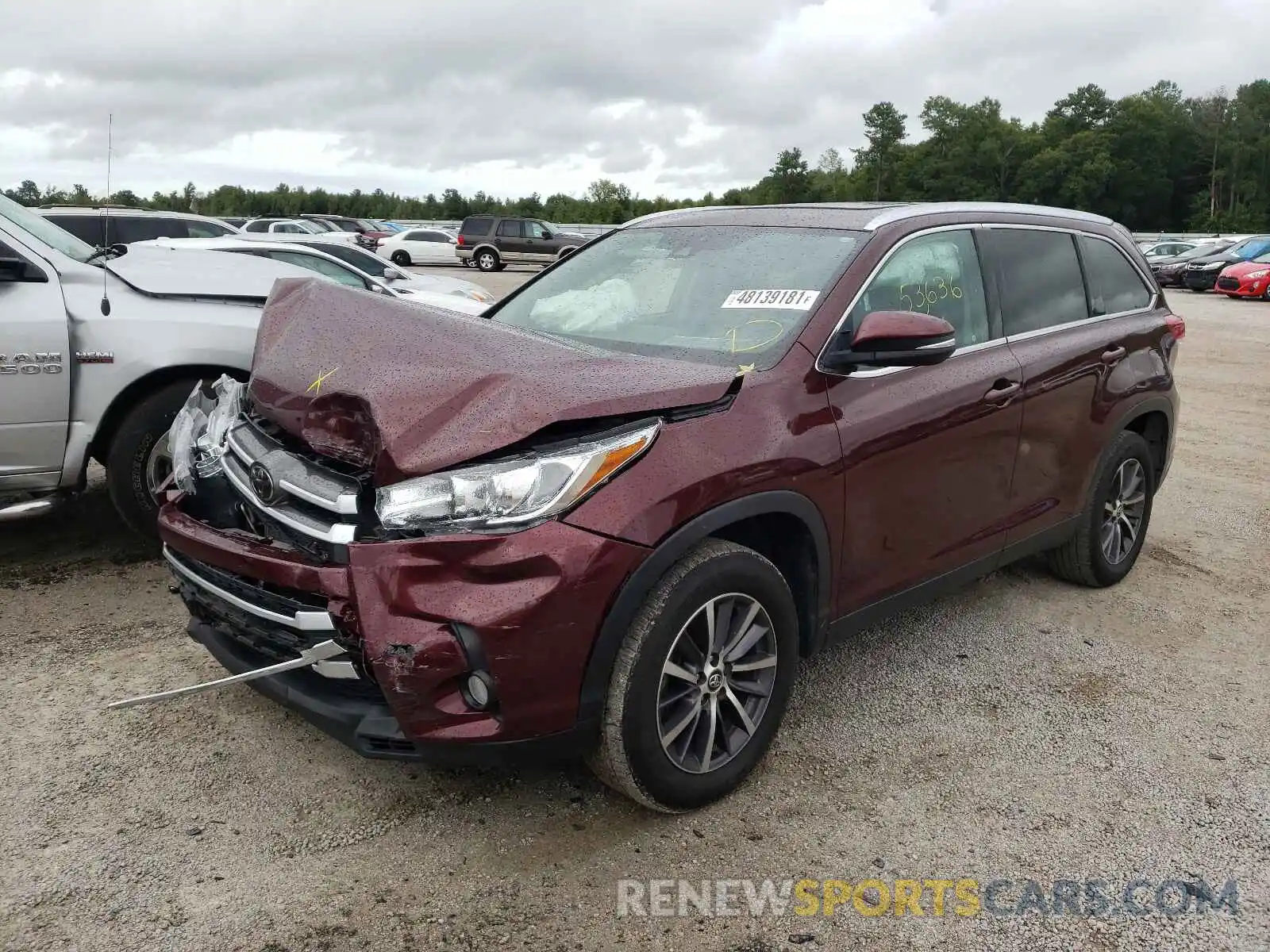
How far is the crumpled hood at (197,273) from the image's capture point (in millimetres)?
5012

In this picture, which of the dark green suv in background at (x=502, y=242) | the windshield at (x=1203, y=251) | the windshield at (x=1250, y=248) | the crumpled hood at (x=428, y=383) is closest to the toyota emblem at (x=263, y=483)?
the crumpled hood at (x=428, y=383)

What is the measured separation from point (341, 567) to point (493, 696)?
1.66 feet

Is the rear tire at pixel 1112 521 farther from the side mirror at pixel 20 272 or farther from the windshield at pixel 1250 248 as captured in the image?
the windshield at pixel 1250 248

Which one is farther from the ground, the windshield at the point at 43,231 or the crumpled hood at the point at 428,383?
the windshield at the point at 43,231

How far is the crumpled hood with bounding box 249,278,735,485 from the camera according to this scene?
103 inches

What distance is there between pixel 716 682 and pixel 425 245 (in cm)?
3478

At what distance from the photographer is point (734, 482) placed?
2.85m

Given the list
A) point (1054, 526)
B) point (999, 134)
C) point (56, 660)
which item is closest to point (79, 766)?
point (56, 660)

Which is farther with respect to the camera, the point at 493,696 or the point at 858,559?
the point at 858,559

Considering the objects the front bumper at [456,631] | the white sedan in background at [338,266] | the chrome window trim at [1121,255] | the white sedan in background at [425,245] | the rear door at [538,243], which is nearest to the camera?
the front bumper at [456,631]

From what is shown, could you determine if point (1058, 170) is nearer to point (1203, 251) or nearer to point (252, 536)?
point (1203, 251)

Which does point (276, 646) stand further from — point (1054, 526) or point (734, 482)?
point (1054, 526)

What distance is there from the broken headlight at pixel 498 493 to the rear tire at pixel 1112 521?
2.94m

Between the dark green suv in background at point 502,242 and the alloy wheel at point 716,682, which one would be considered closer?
the alloy wheel at point 716,682
